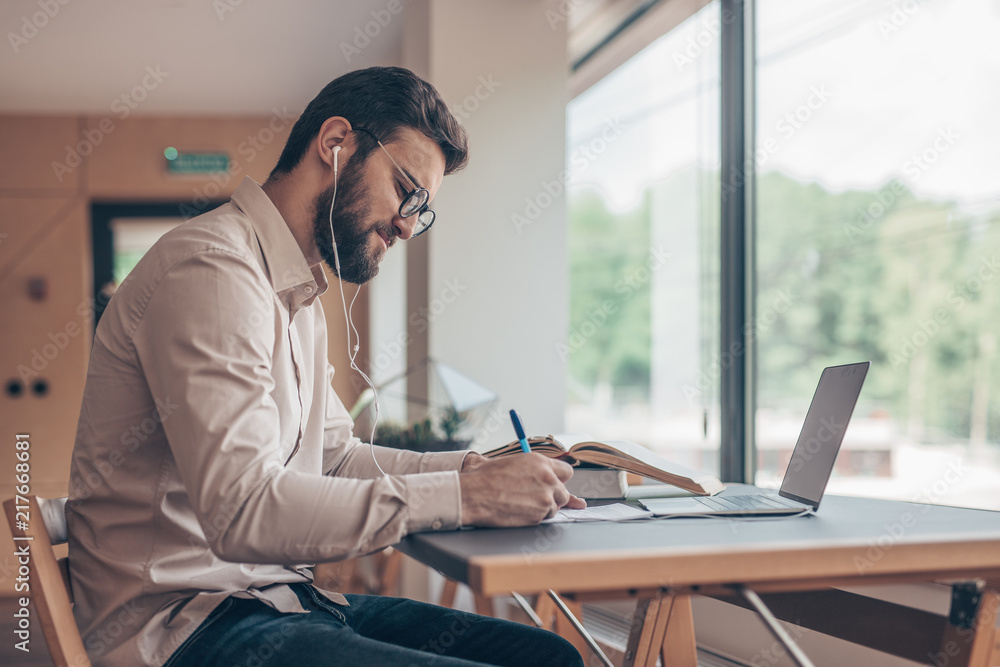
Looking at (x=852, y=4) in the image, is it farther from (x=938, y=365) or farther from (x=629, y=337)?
(x=629, y=337)

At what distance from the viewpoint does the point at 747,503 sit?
4.04ft

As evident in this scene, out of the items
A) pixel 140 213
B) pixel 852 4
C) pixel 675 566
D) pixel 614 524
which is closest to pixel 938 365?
pixel 852 4

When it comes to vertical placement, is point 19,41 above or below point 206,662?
above

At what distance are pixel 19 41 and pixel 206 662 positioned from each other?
384 cm

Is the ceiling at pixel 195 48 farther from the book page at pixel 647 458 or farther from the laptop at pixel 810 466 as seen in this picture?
the book page at pixel 647 458

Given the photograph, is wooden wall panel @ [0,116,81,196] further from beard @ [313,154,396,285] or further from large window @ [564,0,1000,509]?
beard @ [313,154,396,285]

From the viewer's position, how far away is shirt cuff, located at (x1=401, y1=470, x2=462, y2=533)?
971 mm

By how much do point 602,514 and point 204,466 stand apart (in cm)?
55

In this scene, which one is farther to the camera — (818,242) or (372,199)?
(818,242)

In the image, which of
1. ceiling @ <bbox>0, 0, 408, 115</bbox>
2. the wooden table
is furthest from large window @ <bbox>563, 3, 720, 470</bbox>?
the wooden table

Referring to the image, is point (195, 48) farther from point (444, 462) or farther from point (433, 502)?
point (433, 502)

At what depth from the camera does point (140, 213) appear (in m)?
4.98

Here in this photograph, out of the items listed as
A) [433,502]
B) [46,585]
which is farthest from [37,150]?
[433,502]

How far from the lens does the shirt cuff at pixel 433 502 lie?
971 mm
